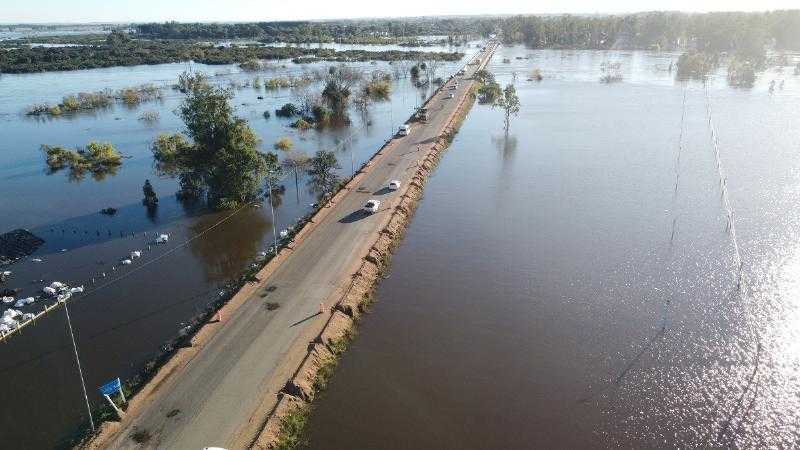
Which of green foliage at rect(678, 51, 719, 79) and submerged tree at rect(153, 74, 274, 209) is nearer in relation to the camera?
submerged tree at rect(153, 74, 274, 209)

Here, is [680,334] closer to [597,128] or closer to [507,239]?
[507,239]

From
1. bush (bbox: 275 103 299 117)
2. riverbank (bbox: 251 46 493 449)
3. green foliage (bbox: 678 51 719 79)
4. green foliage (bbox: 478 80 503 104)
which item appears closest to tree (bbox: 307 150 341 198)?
riverbank (bbox: 251 46 493 449)

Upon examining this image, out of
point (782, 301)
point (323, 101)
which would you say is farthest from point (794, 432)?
point (323, 101)

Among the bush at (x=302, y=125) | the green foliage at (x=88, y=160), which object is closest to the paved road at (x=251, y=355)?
the green foliage at (x=88, y=160)

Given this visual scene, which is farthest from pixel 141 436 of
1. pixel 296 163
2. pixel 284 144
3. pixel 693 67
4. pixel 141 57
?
pixel 141 57

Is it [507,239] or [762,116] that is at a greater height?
[762,116]

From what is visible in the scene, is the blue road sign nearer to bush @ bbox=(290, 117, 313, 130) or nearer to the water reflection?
the water reflection
